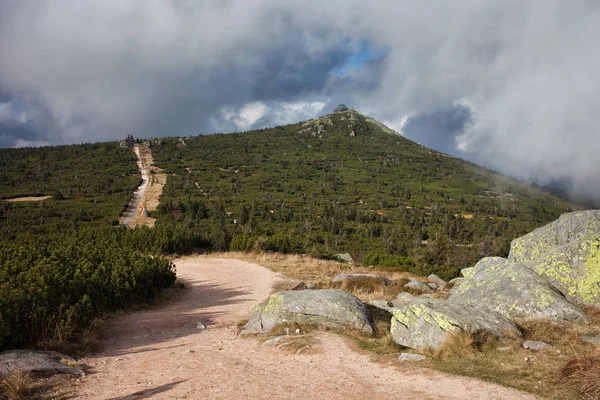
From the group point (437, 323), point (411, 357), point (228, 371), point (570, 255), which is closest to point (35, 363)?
point (228, 371)

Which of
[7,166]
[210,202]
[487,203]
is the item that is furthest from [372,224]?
[7,166]

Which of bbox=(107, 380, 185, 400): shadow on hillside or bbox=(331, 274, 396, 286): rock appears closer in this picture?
bbox=(107, 380, 185, 400): shadow on hillside

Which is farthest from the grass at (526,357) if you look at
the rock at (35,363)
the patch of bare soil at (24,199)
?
the patch of bare soil at (24,199)

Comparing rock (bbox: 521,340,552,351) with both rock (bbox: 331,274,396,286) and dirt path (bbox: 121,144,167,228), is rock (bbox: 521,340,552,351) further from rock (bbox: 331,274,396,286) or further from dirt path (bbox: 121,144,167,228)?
dirt path (bbox: 121,144,167,228)

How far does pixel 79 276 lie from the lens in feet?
32.1

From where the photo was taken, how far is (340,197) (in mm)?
98875

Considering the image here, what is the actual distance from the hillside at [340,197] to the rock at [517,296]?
1356 cm

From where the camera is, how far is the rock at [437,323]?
7184 millimetres

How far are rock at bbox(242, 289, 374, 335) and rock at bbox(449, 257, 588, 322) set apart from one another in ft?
8.05

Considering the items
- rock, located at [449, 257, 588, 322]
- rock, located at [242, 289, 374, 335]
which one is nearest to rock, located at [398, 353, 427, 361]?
rock, located at [242, 289, 374, 335]

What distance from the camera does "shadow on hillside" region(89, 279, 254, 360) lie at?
8.53 meters

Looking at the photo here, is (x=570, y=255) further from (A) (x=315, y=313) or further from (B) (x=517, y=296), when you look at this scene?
(A) (x=315, y=313)

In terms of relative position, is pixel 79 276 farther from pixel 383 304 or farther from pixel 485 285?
pixel 485 285

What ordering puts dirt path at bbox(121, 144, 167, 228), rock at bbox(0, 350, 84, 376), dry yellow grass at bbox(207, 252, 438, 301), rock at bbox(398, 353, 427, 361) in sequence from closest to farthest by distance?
rock at bbox(0, 350, 84, 376) → rock at bbox(398, 353, 427, 361) → dry yellow grass at bbox(207, 252, 438, 301) → dirt path at bbox(121, 144, 167, 228)
